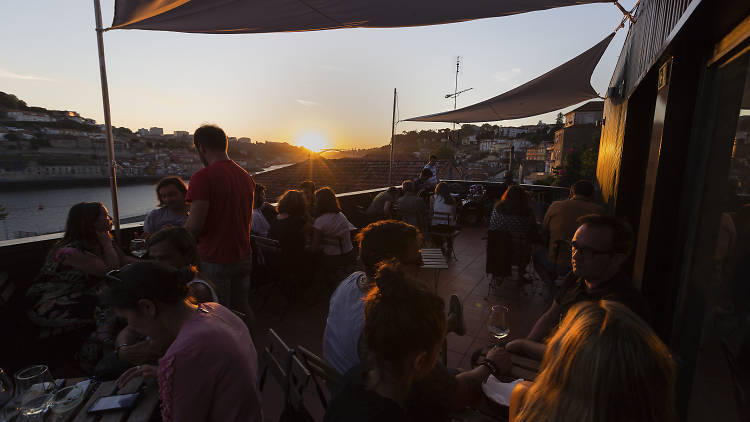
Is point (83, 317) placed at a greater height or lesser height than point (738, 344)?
lesser

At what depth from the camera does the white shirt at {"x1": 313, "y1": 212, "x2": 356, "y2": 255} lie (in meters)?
4.13

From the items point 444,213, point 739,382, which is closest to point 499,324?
point 739,382

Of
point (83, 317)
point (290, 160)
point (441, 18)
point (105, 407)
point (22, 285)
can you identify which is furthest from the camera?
point (290, 160)

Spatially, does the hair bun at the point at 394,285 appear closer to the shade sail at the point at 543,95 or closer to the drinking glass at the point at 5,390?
the drinking glass at the point at 5,390

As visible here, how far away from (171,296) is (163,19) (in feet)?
6.87

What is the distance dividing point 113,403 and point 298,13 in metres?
2.78

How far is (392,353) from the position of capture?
1009 millimetres

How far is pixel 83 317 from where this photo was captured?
2.25m

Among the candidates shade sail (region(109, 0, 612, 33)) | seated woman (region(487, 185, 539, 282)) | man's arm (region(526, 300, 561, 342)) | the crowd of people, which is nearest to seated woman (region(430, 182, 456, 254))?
seated woman (region(487, 185, 539, 282))

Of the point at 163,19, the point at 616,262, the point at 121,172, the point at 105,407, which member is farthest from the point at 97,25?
the point at 616,262

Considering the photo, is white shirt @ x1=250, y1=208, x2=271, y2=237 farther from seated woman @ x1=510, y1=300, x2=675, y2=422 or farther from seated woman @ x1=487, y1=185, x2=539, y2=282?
seated woman @ x1=510, y1=300, x2=675, y2=422

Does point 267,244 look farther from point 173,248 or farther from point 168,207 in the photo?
point 173,248

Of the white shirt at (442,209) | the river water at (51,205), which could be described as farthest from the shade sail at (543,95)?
the river water at (51,205)

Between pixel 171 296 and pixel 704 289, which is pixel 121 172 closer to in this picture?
pixel 171 296
